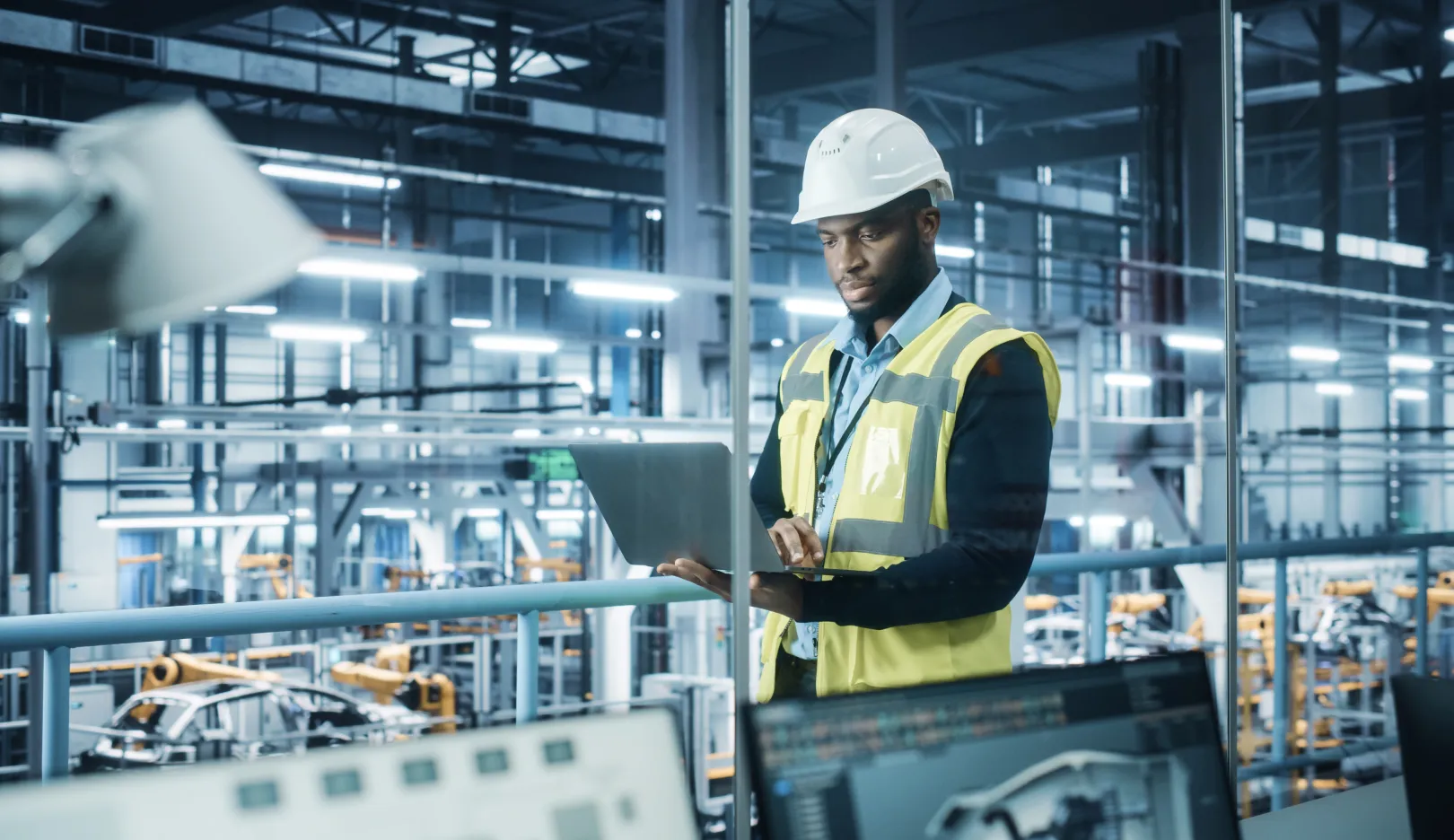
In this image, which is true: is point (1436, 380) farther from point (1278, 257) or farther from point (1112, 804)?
point (1112, 804)

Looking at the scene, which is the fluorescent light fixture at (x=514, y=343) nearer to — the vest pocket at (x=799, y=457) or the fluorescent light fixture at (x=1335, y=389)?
the fluorescent light fixture at (x=1335, y=389)

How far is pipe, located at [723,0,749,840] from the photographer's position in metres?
1.68

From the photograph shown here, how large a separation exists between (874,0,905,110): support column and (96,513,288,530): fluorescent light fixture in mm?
7824

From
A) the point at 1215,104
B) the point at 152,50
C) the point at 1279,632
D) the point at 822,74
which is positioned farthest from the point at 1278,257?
the point at 152,50

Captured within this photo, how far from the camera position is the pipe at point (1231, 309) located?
2318mm

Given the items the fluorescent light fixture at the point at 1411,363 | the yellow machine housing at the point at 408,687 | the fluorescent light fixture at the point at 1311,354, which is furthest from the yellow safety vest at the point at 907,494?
the yellow machine housing at the point at 408,687

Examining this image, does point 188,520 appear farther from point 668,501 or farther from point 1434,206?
point 668,501

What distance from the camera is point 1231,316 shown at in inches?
92.7

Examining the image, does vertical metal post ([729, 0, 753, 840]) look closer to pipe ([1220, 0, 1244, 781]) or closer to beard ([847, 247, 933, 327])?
beard ([847, 247, 933, 327])

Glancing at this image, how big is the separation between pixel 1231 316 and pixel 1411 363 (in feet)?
7.72

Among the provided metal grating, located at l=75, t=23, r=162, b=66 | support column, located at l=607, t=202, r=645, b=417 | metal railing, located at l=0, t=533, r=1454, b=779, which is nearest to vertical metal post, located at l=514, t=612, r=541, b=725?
metal railing, located at l=0, t=533, r=1454, b=779

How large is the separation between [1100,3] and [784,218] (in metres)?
1.47

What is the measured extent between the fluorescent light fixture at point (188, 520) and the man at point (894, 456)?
819 centimetres

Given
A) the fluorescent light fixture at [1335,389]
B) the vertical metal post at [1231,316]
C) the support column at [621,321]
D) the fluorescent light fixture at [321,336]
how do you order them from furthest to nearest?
the fluorescent light fixture at [321,336]
the support column at [621,321]
the fluorescent light fixture at [1335,389]
the vertical metal post at [1231,316]
